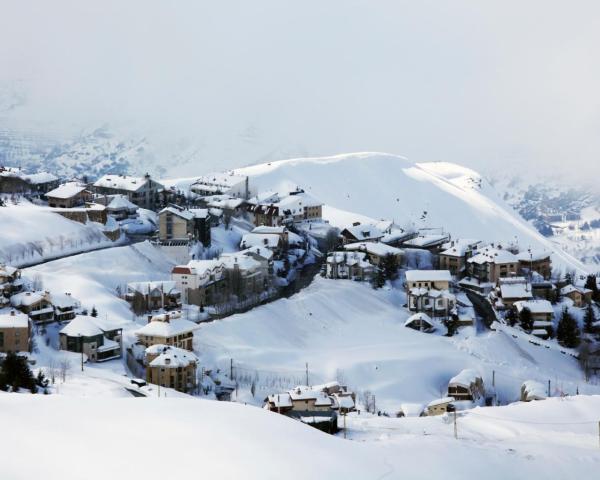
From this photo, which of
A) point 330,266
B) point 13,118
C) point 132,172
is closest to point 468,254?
point 330,266

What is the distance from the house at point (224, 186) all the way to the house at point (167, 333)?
28111 millimetres

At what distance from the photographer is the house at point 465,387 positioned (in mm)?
35156

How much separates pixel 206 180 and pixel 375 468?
1990 inches

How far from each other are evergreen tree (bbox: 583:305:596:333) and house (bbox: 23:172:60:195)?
3011cm

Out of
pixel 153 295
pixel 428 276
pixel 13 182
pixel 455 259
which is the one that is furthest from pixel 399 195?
pixel 153 295

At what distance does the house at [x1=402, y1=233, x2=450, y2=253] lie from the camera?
184 feet

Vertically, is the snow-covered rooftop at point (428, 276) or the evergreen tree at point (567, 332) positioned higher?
Result: the snow-covered rooftop at point (428, 276)

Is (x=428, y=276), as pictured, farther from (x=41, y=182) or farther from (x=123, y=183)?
(x=41, y=182)

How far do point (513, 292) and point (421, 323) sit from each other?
6126 millimetres

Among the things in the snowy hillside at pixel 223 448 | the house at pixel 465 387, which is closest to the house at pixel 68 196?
the house at pixel 465 387

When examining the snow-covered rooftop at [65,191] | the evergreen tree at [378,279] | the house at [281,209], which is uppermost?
the snow-covered rooftop at [65,191]

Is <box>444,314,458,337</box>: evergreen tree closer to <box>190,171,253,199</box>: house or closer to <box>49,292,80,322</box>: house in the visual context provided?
<box>49,292,80,322</box>: house

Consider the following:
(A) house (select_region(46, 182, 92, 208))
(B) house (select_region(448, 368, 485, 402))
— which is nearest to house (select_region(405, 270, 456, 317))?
→ (B) house (select_region(448, 368, 485, 402))

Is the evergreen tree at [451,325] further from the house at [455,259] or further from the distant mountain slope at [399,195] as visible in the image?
the distant mountain slope at [399,195]
